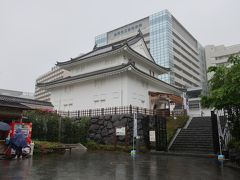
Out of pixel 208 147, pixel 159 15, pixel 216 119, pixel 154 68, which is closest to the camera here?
pixel 216 119

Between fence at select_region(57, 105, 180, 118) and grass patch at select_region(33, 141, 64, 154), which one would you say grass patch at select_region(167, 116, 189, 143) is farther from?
grass patch at select_region(33, 141, 64, 154)

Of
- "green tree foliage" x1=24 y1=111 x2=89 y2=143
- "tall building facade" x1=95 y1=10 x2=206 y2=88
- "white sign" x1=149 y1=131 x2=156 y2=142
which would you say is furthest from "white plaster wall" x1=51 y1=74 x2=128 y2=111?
"tall building facade" x1=95 y1=10 x2=206 y2=88

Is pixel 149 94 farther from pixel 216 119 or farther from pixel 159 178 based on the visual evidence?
pixel 159 178

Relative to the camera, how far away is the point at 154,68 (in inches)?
1352

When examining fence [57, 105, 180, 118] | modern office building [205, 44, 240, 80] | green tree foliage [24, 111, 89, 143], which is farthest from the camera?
modern office building [205, 44, 240, 80]

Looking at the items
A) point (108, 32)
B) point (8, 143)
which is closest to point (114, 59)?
point (8, 143)

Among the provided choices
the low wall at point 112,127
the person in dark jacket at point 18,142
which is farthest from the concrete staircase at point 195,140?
the person in dark jacket at point 18,142

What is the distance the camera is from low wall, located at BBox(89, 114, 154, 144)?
70.0ft

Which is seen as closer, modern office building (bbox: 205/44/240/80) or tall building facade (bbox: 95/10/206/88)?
tall building facade (bbox: 95/10/206/88)

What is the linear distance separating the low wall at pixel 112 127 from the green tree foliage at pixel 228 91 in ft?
26.7

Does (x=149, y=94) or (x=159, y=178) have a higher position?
(x=149, y=94)

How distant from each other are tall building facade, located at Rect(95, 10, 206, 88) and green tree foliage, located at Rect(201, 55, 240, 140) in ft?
198

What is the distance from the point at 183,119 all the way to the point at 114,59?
39.1 feet

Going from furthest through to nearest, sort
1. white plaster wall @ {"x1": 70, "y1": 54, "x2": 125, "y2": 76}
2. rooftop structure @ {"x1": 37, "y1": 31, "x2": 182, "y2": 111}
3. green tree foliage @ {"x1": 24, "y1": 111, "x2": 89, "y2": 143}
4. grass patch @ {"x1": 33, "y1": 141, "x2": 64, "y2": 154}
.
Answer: white plaster wall @ {"x1": 70, "y1": 54, "x2": 125, "y2": 76}, rooftop structure @ {"x1": 37, "y1": 31, "x2": 182, "y2": 111}, green tree foliage @ {"x1": 24, "y1": 111, "x2": 89, "y2": 143}, grass patch @ {"x1": 33, "y1": 141, "x2": 64, "y2": 154}
